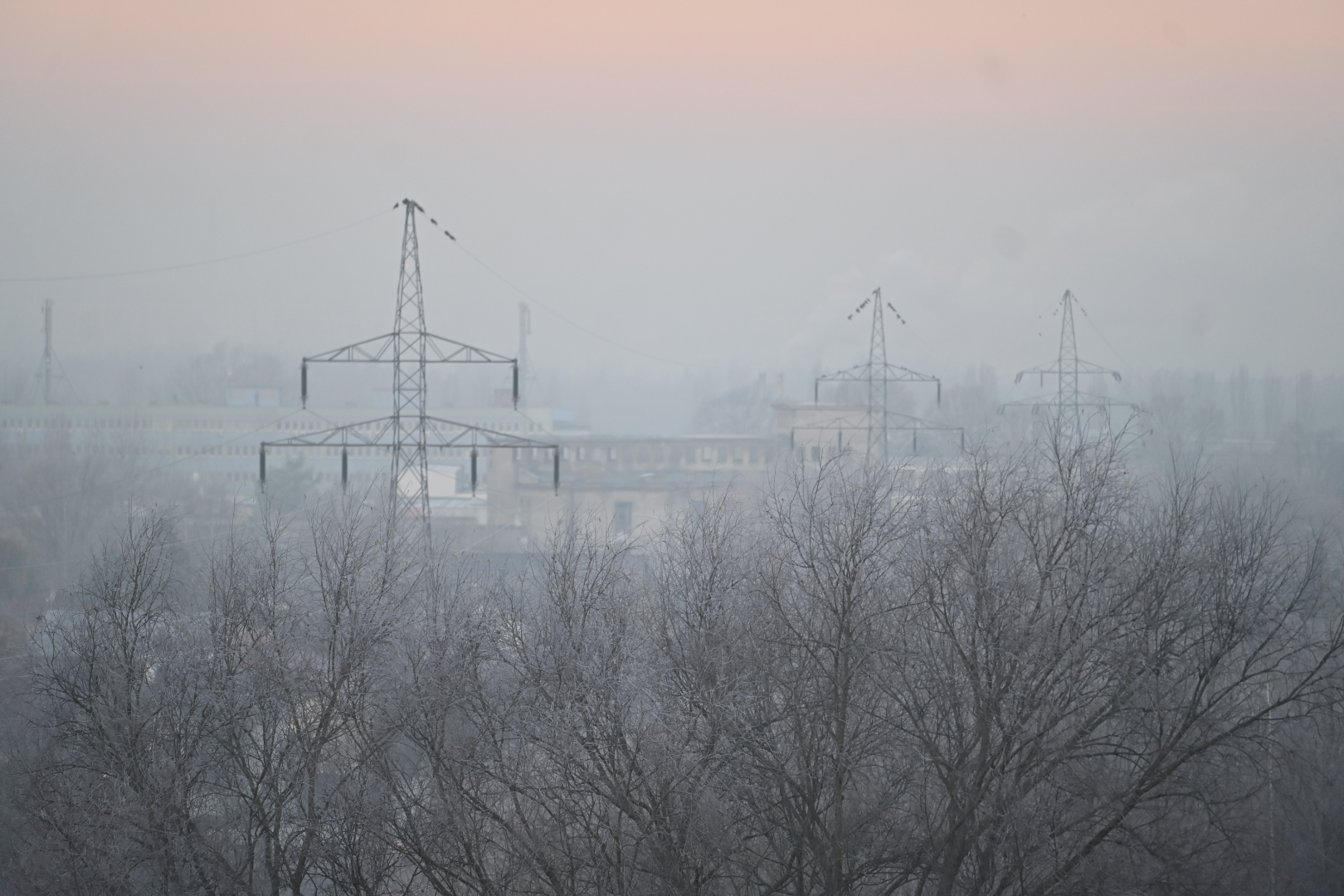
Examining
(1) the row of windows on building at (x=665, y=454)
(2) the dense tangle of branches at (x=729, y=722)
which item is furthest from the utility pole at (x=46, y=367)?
(2) the dense tangle of branches at (x=729, y=722)

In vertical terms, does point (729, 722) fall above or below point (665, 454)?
below

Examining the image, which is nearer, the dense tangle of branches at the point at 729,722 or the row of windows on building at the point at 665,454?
the dense tangle of branches at the point at 729,722

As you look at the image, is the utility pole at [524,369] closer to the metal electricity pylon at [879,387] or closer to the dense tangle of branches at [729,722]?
the metal electricity pylon at [879,387]

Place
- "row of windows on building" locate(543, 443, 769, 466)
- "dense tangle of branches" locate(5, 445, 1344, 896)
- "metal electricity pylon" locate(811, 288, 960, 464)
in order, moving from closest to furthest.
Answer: "dense tangle of branches" locate(5, 445, 1344, 896), "metal electricity pylon" locate(811, 288, 960, 464), "row of windows on building" locate(543, 443, 769, 466)

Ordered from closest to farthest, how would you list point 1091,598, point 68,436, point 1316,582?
point 1091,598, point 1316,582, point 68,436

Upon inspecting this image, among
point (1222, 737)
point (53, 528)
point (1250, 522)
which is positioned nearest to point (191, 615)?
point (1222, 737)

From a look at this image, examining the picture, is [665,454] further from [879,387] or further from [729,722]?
[729,722]

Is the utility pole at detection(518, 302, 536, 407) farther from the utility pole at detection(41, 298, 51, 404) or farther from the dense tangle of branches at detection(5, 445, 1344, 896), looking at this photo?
the dense tangle of branches at detection(5, 445, 1344, 896)

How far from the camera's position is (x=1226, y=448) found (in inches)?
1206

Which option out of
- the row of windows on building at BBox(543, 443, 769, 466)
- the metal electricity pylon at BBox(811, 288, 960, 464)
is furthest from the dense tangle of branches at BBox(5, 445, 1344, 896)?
the row of windows on building at BBox(543, 443, 769, 466)

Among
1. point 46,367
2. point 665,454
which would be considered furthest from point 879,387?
point 46,367

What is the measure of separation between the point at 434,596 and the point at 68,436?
25994mm

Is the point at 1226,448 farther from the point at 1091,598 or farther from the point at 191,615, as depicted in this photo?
the point at 191,615

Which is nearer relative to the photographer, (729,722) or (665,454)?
(729,722)
